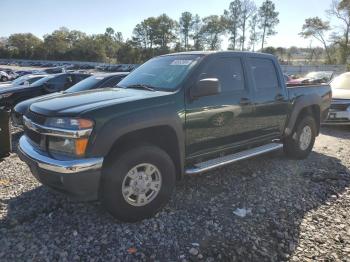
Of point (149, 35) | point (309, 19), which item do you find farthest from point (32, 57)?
point (309, 19)

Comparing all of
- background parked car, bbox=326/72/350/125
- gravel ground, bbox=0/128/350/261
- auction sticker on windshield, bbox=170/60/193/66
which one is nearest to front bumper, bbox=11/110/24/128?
gravel ground, bbox=0/128/350/261

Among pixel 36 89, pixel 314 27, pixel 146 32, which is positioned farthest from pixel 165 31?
pixel 36 89

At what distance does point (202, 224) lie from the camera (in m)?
3.84

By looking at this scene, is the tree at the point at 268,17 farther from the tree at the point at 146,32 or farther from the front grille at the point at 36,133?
the front grille at the point at 36,133

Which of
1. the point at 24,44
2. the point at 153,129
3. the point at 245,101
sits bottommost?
the point at 153,129

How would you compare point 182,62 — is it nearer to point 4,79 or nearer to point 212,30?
point 4,79

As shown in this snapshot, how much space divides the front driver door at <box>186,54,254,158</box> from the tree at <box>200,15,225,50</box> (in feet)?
270

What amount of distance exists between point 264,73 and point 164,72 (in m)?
1.72

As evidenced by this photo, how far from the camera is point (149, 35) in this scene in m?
90.7

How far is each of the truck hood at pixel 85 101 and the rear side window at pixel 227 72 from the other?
0.84 meters

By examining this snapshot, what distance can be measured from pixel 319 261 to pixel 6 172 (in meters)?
4.63

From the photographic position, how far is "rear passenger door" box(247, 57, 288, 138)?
16.6 ft

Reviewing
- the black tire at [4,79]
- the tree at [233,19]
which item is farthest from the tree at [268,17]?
the black tire at [4,79]

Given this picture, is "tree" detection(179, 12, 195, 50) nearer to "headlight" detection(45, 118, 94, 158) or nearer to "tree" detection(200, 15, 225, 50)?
"tree" detection(200, 15, 225, 50)
